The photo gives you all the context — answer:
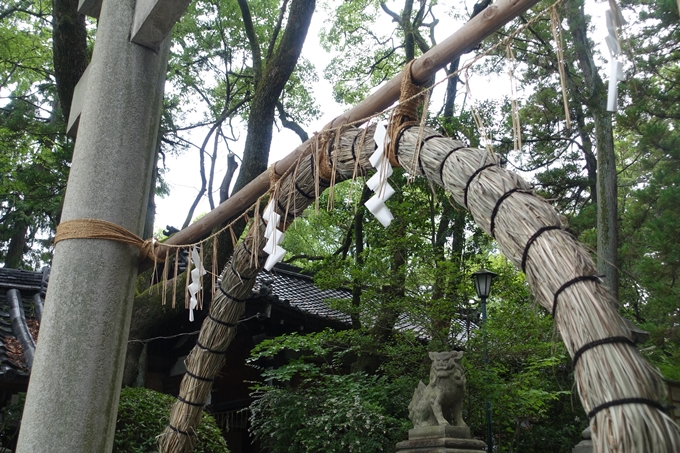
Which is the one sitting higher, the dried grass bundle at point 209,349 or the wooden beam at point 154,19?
the wooden beam at point 154,19

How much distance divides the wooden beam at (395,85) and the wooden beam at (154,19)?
916 millimetres

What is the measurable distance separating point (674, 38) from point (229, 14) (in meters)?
8.10

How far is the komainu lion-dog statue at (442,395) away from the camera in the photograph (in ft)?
18.8

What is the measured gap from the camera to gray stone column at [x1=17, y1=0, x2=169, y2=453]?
2.58 meters

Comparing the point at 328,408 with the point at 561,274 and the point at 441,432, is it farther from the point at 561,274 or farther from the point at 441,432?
the point at 561,274

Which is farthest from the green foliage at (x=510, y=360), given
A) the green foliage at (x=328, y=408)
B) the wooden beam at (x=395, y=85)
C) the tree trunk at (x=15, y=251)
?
the tree trunk at (x=15, y=251)

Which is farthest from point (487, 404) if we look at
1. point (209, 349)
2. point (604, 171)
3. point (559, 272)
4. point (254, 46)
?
point (559, 272)

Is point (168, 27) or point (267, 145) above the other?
point (267, 145)

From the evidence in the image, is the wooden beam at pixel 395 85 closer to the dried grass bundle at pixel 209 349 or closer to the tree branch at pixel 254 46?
the dried grass bundle at pixel 209 349

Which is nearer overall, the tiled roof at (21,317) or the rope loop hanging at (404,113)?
the rope loop hanging at (404,113)

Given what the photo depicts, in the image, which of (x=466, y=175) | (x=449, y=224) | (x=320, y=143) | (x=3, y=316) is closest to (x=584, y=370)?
(x=466, y=175)

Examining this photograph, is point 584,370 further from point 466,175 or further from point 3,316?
point 3,316

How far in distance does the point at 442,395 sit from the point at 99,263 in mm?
3903

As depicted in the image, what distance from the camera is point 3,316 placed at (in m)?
7.20
